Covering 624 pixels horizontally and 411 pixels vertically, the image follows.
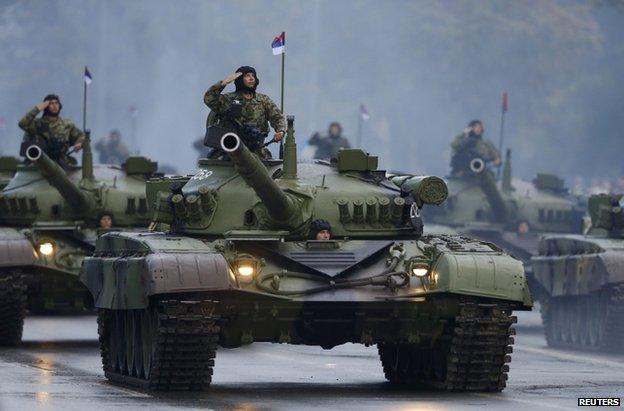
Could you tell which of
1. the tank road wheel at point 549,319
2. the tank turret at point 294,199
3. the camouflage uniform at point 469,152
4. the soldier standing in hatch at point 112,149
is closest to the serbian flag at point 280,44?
the tank turret at point 294,199

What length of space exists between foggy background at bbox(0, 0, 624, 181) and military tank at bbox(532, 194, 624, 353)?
56.3 metres

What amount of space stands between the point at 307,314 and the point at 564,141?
7982 centimetres

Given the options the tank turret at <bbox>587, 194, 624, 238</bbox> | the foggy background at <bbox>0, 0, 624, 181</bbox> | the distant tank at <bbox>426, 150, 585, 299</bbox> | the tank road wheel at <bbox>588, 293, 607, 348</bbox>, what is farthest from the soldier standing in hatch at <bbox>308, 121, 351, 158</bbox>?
the foggy background at <bbox>0, 0, 624, 181</bbox>

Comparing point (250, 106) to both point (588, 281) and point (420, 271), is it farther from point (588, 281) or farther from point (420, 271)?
point (588, 281)

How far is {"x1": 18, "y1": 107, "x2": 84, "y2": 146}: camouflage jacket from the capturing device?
3681 centimetres

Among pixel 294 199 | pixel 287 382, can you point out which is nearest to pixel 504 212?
pixel 287 382

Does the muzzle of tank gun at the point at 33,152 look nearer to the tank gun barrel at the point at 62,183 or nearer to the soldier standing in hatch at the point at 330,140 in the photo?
the tank gun barrel at the point at 62,183

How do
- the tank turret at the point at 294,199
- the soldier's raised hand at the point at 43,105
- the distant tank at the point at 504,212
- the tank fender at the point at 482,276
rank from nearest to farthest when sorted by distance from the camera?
the tank fender at the point at 482,276
the tank turret at the point at 294,199
the soldier's raised hand at the point at 43,105
the distant tank at the point at 504,212

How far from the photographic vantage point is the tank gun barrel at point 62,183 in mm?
34188

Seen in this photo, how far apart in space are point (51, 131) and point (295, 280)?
1258 centimetres

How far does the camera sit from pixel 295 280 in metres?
25.0

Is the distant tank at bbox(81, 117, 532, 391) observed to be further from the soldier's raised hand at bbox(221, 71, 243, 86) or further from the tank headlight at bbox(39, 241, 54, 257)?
the tank headlight at bbox(39, 241, 54, 257)

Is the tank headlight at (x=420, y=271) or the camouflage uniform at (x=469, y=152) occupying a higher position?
the camouflage uniform at (x=469, y=152)

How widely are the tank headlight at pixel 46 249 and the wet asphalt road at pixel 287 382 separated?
1312 millimetres
